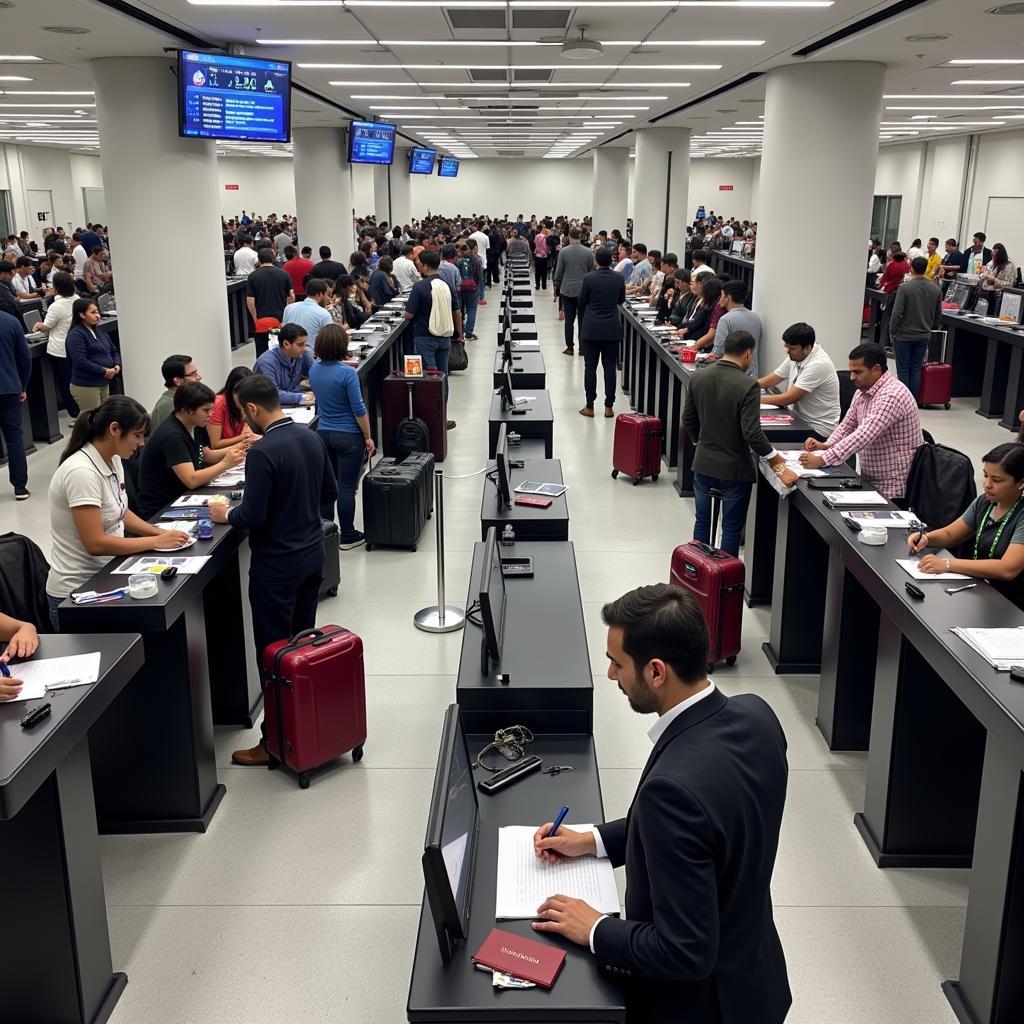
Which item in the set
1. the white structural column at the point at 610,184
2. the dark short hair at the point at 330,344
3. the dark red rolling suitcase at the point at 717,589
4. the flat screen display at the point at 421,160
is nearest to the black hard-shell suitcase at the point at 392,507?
the dark short hair at the point at 330,344

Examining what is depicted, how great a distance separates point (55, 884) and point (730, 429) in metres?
4.29

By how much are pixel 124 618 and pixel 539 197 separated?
3736 cm

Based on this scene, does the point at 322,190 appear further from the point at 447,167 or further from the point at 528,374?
the point at 447,167

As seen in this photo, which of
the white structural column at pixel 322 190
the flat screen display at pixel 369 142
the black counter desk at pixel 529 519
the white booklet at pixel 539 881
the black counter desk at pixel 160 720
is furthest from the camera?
the white structural column at pixel 322 190

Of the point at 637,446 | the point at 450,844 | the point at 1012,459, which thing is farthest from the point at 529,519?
the point at 637,446

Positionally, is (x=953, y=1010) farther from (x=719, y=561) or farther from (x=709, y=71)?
(x=709, y=71)

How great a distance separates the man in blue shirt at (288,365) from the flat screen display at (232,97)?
7.19 ft

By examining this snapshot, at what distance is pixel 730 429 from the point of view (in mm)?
6039

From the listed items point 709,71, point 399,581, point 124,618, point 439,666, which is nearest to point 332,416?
point 399,581

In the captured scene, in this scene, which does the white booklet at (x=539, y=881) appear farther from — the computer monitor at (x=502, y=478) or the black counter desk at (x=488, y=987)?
the computer monitor at (x=502, y=478)

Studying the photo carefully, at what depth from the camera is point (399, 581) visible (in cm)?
708

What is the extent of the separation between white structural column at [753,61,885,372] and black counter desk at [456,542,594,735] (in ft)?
20.3

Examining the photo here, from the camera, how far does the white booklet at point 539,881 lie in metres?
2.43

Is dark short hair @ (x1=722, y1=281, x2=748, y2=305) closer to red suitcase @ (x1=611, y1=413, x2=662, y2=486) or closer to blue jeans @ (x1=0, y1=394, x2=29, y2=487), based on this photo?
red suitcase @ (x1=611, y1=413, x2=662, y2=486)
